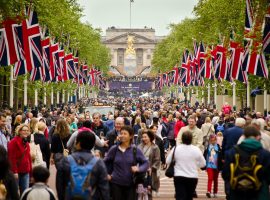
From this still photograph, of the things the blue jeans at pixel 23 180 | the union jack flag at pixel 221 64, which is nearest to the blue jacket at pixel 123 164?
the blue jeans at pixel 23 180

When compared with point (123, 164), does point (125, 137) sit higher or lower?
higher

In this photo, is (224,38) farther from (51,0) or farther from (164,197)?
(164,197)

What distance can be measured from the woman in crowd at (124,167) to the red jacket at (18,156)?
391cm

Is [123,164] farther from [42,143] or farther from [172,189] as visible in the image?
[172,189]

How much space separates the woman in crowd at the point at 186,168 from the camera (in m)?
14.9

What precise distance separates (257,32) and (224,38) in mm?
22711

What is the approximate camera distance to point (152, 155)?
1680cm

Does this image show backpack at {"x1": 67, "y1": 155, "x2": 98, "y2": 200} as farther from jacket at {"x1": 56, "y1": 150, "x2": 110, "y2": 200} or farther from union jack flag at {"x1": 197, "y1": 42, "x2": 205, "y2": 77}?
union jack flag at {"x1": 197, "y1": 42, "x2": 205, "y2": 77}

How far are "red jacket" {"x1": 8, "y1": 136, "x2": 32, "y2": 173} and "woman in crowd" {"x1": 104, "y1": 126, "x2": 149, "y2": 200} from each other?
391cm

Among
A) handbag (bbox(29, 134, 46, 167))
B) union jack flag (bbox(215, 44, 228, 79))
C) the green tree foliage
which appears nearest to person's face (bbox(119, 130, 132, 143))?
handbag (bbox(29, 134, 46, 167))

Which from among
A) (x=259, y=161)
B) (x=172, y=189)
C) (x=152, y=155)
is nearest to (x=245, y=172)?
(x=259, y=161)

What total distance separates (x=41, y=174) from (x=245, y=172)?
8.45ft

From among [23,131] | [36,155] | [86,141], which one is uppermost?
[86,141]

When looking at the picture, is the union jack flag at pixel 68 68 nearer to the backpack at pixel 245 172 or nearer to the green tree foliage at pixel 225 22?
the green tree foliage at pixel 225 22
